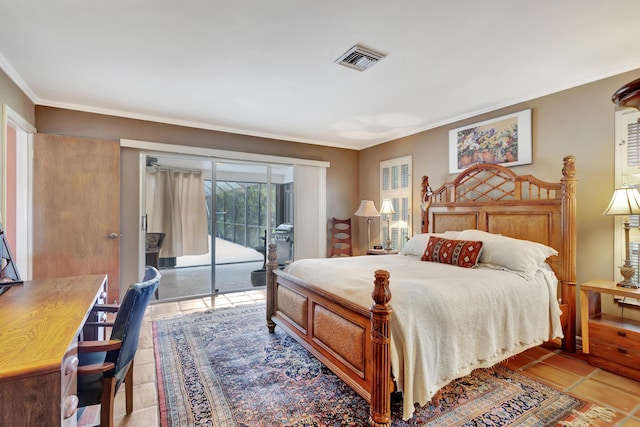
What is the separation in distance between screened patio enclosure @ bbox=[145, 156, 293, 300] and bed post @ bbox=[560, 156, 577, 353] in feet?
12.0

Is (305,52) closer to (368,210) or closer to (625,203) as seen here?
(625,203)

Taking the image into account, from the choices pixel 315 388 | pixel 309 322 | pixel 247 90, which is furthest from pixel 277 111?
pixel 315 388

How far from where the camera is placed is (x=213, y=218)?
469 cm

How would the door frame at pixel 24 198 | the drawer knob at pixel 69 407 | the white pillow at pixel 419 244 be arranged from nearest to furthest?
the drawer knob at pixel 69 407 < the door frame at pixel 24 198 < the white pillow at pixel 419 244

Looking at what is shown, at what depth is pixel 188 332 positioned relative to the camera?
3.22 metres

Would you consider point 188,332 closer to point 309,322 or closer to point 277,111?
point 309,322

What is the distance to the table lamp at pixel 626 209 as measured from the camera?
93.6 inches

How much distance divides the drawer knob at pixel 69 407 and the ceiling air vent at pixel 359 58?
2.58 meters

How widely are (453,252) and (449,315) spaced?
121 centimetres

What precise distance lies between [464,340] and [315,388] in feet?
3.47

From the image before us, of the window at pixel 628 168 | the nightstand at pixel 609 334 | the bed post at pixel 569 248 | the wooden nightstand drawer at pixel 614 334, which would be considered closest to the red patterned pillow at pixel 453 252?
the bed post at pixel 569 248

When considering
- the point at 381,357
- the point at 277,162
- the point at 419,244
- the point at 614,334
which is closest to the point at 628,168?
the point at 614,334

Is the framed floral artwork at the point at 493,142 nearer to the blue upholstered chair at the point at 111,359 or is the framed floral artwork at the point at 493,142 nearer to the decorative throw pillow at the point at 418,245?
the decorative throw pillow at the point at 418,245

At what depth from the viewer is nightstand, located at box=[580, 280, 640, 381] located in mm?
2320
